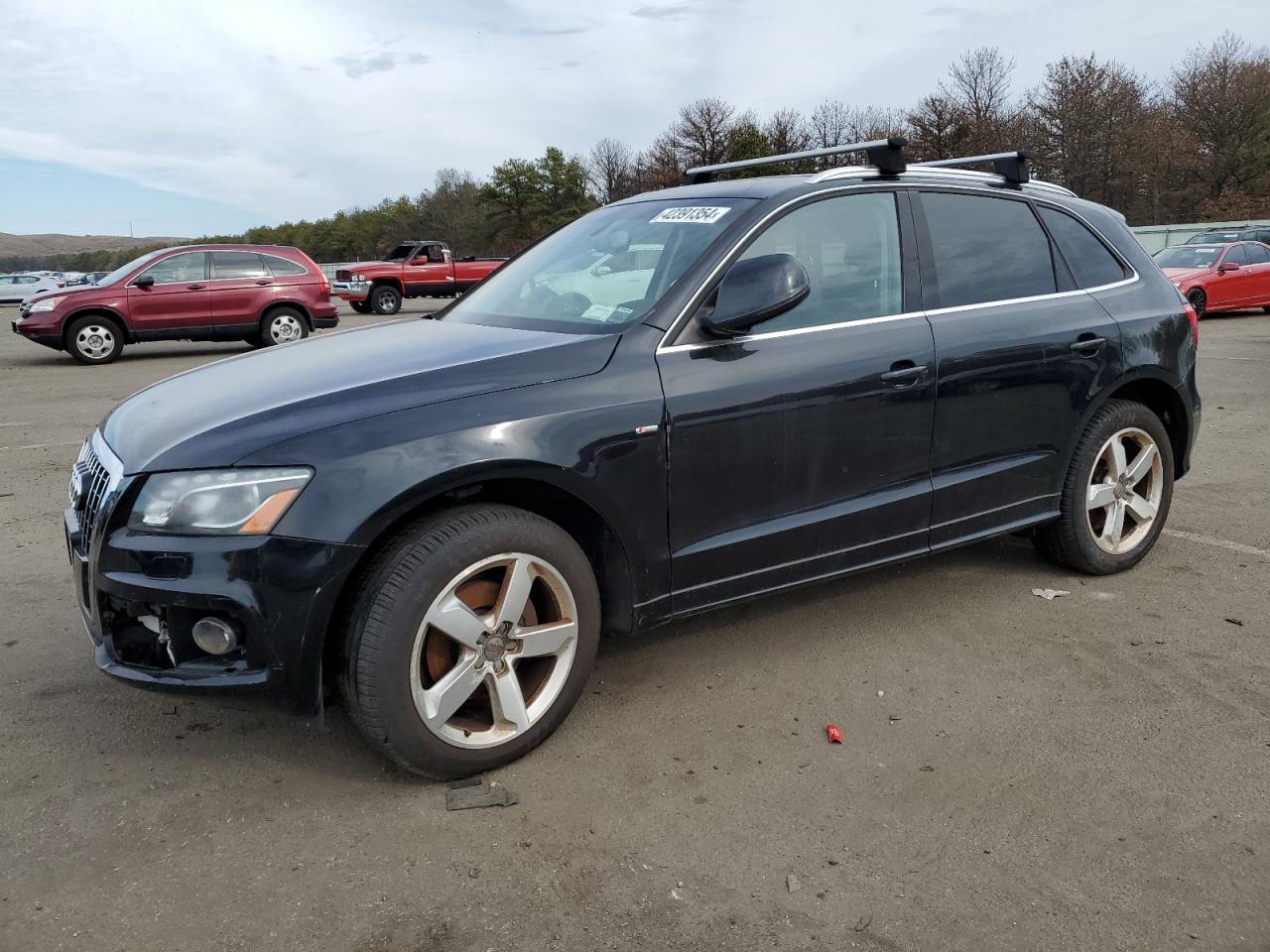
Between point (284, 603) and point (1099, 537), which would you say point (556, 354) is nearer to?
point (284, 603)

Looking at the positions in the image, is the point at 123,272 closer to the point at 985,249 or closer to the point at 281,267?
the point at 281,267

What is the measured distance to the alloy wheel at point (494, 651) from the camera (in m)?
2.75

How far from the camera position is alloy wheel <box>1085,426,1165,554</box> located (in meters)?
4.32

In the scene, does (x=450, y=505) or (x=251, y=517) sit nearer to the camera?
(x=251, y=517)

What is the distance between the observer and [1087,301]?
4.22m

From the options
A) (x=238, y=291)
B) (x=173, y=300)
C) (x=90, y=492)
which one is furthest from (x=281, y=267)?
(x=90, y=492)

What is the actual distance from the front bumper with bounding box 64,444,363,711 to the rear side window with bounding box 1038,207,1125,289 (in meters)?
3.24

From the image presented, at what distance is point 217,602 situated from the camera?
8.38 feet

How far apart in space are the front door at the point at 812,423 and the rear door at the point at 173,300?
13.7 m

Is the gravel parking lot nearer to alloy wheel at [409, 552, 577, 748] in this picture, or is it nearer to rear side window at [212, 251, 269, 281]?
alloy wheel at [409, 552, 577, 748]

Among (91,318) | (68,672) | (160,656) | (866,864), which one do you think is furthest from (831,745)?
(91,318)

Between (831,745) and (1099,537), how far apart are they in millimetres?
2034

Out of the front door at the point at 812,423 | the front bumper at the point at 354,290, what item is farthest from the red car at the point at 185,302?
the front door at the point at 812,423

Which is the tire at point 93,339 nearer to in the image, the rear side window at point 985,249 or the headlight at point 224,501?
the headlight at point 224,501
